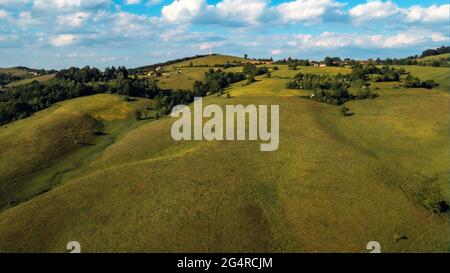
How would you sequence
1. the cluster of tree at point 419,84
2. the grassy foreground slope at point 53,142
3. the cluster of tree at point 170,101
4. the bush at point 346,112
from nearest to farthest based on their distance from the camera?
the grassy foreground slope at point 53,142, the bush at point 346,112, the cluster of tree at point 419,84, the cluster of tree at point 170,101

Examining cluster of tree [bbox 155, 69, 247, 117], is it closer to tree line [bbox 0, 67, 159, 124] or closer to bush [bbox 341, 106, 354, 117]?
tree line [bbox 0, 67, 159, 124]

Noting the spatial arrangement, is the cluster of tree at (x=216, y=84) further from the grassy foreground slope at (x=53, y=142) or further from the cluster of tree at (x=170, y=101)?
the grassy foreground slope at (x=53, y=142)

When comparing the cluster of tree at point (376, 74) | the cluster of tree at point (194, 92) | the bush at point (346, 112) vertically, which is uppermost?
the cluster of tree at point (376, 74)

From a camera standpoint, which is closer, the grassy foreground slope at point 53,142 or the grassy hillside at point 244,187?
the grassy hillside at point 244,187

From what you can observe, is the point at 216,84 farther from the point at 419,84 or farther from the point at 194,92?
the point at 419,84

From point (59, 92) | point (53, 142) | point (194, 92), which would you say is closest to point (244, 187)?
point (53, 142)

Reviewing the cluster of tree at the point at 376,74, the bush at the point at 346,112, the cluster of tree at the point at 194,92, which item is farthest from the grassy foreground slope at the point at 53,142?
the cluster of tree at the point at 376,74

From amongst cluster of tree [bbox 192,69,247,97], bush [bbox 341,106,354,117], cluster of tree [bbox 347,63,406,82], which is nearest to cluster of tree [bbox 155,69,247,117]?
cluster of tree [bbox 192,69,247,97]
